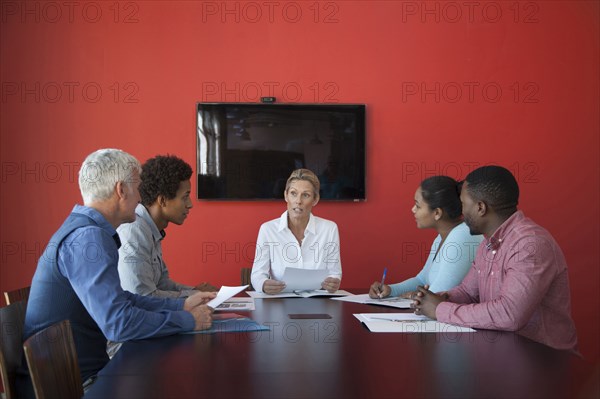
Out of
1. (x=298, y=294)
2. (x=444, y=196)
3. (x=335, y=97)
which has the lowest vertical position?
(x=298, y=294)

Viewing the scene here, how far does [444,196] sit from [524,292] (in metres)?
1.12

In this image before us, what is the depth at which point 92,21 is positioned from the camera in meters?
4.18

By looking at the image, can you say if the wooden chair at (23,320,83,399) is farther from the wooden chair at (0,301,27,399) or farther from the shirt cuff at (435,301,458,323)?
the shirt cuff at (435,301,458,323)

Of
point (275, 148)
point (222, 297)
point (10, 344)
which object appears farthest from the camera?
point (275, 148)

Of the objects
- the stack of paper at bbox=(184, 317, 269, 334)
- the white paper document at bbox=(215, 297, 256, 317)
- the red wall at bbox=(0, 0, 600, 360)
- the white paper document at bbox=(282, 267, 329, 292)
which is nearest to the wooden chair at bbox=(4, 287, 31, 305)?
the white paper document at bbox=(215, 297, 256, 317)

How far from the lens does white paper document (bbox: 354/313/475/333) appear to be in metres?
1.97

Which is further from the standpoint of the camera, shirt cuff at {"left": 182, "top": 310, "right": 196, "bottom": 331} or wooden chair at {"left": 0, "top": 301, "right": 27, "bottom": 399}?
shirt cuff at {"left": 182, "top": 310, "right": 196, "bottom": 331}

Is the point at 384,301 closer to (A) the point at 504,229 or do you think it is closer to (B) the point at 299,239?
(A) the point at 504,229

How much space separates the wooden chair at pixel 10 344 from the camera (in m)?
1.64

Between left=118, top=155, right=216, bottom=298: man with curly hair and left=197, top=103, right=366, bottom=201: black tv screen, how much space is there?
3.83 feet

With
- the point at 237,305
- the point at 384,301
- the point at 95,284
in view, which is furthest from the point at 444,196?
the point at 95,284

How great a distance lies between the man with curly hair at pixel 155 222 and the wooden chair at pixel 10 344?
62 cm

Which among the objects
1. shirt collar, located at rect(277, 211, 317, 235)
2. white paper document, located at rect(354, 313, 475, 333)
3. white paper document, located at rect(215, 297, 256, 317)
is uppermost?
shirt collar, located at rect(277, 211, 317, 235)

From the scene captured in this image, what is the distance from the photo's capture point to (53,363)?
→ 4.98 ft
